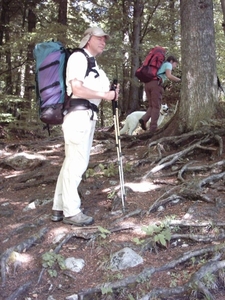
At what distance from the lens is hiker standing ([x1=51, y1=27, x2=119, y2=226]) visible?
394 centimetres

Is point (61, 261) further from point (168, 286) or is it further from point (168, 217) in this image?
point (168, 217)

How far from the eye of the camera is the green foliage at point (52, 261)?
342 centimetres

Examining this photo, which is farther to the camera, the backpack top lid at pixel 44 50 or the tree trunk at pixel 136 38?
the tree trunk at pixel 136 38

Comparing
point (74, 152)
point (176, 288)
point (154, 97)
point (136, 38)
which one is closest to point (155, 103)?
point (154, 97)

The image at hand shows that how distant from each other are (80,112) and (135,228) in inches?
61.0

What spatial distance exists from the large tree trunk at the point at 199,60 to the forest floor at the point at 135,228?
0.62 meters

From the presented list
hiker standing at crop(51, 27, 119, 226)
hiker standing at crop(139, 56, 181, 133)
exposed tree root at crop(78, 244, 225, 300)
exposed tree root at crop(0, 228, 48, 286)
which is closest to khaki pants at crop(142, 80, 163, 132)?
hiker standing at crop(139, 56, 181, 133)

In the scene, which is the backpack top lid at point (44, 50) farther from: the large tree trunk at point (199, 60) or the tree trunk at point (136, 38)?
the tree trunk at point (136, 38)

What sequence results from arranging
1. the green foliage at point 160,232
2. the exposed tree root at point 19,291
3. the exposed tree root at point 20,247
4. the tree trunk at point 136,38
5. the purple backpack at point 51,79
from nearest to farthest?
1. the exposed tree root at point 19,291
2. the exposed tree root at point 20,247
3. the green foliage at point 160,232
4. the purple backpack at point 51,79
5. the tree trunk at point 136,38

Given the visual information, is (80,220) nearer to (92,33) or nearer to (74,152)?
(74,152)

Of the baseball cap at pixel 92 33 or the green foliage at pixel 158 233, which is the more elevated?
the baseball cap at pixel 92 33

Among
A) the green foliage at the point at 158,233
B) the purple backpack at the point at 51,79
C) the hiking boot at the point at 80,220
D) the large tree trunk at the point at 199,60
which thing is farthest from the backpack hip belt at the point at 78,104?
the large tree trunk at the point at 199,60

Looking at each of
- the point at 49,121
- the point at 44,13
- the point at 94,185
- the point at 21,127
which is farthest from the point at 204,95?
the point at 44,13

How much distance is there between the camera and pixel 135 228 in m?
4.05
